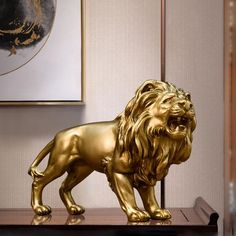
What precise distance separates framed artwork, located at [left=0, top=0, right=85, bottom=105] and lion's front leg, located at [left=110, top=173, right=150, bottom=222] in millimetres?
423

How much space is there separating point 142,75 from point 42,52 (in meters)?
A: 0.28

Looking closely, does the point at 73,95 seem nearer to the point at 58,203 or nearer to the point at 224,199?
the point at 58,203

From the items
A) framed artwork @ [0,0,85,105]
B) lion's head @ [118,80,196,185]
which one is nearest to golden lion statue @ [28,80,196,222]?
lion's head @ [118,80,196,185]

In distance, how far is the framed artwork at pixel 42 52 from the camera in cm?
146

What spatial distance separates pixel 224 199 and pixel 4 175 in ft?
2.02

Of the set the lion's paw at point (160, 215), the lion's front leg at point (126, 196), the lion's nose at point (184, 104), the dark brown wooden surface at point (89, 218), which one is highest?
the lion's nose at point (184, 104)

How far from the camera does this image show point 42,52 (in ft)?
4.79

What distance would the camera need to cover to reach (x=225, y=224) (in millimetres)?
1497

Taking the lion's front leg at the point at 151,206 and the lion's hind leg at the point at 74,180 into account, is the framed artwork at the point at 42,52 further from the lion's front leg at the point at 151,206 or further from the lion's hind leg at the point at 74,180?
the lion's front leg at the point at 151,206

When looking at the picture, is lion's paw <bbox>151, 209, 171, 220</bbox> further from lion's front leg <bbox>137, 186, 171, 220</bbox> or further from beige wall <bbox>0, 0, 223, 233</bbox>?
beige wall <bbox>0, 0, 223, 233</bbox>

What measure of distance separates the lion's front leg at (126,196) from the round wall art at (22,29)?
0.53m

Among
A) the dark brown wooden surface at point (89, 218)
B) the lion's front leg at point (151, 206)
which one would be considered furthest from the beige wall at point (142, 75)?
the lion's front leg at point (151, 206)

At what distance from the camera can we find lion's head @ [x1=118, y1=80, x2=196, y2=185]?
1050 mm

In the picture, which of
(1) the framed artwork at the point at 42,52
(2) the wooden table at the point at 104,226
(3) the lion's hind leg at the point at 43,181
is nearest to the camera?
(2) the wooden table at the point at 104,226
